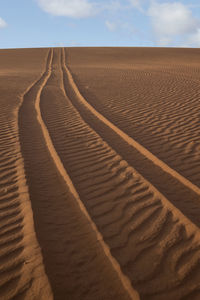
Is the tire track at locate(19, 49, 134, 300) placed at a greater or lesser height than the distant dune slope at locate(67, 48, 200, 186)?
lesser

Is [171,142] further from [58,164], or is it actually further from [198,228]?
[198,228]

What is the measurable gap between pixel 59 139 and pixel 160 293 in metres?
4.20

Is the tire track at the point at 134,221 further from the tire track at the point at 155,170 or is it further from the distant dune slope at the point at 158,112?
the distant dune slope at the point at 158,112

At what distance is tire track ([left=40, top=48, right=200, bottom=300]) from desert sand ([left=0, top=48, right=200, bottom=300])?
1 cm

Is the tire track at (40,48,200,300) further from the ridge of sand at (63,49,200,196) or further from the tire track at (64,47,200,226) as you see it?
the ridge of sand at (63,49,200,196)

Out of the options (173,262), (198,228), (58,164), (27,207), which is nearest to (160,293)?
(173,262)

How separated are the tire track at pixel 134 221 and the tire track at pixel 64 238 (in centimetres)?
16

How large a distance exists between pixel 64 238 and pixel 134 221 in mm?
892

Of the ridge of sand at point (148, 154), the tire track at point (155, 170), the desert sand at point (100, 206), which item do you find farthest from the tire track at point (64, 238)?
the ridge of sand at point (148, 154)

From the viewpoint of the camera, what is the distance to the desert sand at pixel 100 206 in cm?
248

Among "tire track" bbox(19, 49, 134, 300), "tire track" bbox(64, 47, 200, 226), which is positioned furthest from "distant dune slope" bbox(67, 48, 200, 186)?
"tire track" bbox(19, 49, 134, 300)

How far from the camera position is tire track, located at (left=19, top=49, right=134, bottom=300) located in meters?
2.41

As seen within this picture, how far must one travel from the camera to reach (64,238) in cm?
304

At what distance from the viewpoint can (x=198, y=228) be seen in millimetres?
3080
